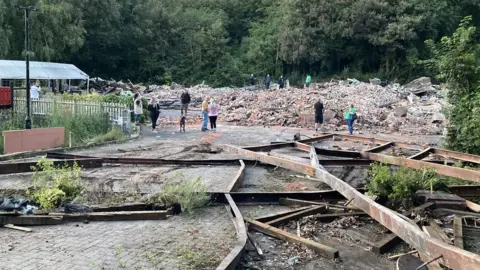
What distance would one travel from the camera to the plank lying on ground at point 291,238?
20.4 ft

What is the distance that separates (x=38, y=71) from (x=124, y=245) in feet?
104

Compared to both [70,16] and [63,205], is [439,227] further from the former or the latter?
[70,16]

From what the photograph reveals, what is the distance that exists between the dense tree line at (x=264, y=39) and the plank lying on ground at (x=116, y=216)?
41.7 metres

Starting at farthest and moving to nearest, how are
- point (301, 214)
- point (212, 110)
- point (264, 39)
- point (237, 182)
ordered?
point (264, 39) → point (212, 110) → point (237, 182) → point (301, 214)

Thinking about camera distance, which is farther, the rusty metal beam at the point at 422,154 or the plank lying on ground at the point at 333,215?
the rusty metal beam at the point at 422,154

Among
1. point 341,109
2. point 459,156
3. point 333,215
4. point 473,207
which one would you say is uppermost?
point 341,109

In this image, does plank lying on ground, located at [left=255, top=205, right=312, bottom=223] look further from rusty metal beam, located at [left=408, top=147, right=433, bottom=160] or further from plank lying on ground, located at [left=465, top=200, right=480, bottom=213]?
rusty metal beam, located at [left=408, top=147, right=433, bottom=160]

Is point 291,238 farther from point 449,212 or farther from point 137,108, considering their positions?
point 137,108

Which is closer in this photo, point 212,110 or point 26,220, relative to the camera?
point 26,220

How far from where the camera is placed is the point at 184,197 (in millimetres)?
8164

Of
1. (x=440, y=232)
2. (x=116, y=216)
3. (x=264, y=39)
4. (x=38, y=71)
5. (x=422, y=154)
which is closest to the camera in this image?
(x=440, y=232)

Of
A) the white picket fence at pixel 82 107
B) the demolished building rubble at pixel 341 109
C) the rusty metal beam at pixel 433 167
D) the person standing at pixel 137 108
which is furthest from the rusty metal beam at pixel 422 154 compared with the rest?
the person standing at pixel 137 108

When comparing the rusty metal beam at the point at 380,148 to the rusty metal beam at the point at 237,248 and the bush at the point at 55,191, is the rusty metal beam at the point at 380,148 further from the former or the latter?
the bush at the point at 55,191

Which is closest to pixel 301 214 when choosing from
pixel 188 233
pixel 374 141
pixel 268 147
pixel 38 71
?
pixel 188 233
